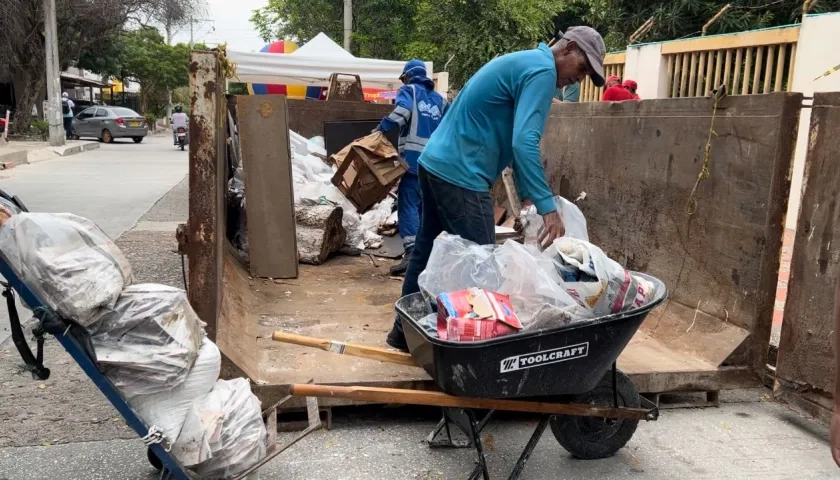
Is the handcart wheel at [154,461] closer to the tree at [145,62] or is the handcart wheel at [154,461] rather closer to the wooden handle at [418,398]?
the wooden handle at [418,398]

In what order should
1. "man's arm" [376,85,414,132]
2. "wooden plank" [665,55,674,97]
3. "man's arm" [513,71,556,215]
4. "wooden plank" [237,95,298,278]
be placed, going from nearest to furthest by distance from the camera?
1. "man's arm" [513,71,556,215]
2. "wooden plank" [237,95,298,278]
3. "man's arm" [376,85,414,132]
4. "wooden plank" [665,55,674,97]

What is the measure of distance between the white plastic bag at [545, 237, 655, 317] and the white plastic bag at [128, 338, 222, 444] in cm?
142

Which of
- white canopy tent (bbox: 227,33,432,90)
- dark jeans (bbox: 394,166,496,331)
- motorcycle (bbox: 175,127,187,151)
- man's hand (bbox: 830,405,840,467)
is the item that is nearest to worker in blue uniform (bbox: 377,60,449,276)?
dark jeans (bbox: 394,166,496,331)

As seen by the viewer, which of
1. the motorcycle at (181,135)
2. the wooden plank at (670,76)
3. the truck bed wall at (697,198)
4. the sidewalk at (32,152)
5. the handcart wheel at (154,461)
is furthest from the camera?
the motorcycle at (181,135)

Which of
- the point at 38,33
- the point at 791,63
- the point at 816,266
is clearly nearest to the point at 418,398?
the point at 816,266

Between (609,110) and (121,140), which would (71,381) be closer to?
(609,110)

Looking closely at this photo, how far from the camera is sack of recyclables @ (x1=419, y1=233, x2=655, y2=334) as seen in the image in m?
2.66

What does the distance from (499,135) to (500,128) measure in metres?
0.04

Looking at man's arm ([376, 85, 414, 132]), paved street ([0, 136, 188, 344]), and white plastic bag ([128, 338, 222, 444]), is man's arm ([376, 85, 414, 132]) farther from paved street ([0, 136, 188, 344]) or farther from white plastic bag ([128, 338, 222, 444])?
white plastic bag ([128, 338, 222, 444])

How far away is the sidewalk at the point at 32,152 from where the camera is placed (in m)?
17.0

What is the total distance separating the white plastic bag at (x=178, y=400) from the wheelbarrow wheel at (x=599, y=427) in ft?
4.86

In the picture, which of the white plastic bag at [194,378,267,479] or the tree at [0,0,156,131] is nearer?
the white plastic bag at [194,378,267,479]

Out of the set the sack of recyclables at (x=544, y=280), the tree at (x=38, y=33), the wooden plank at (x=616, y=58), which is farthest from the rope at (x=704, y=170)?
the tree at (x=38, y=33)

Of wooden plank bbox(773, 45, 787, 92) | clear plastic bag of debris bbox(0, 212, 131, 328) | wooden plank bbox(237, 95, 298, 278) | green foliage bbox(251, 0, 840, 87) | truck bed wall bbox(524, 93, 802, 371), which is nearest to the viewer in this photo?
clear plastic bag of debris bbox(0, 212, 131, 328)
